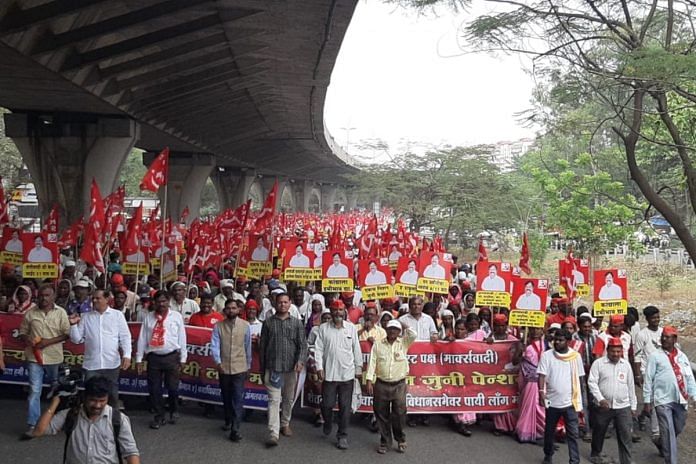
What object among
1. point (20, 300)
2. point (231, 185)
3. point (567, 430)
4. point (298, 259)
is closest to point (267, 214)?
point (298, 259)

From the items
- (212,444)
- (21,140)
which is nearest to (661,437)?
(212,444)

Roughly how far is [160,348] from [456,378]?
126 inches

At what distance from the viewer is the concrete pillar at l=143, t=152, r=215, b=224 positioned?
3247cm

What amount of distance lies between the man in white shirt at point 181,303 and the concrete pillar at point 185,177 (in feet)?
80.0

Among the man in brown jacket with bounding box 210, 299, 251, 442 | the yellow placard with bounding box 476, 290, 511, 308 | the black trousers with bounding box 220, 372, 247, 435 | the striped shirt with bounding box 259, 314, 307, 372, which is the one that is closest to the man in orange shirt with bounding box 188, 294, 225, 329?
the man in brown jacket with bounding box 210, 299, 251, 442

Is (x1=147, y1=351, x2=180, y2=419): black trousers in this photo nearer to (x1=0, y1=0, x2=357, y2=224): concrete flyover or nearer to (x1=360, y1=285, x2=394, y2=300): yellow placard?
(x1=360, y1=285, x2=394, y2=300): yellow placard

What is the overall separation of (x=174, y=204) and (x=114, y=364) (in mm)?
27925

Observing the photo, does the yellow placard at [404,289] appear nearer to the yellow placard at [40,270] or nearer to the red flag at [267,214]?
the red flag at [267,214]

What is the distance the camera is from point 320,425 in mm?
7398

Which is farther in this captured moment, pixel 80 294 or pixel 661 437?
pixel 80 294

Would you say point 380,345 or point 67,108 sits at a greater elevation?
point 67,108

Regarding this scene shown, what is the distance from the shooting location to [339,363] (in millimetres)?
6668

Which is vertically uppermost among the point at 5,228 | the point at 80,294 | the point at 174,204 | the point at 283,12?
the point at 283,12

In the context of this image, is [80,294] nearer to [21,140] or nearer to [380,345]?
[380,345]
